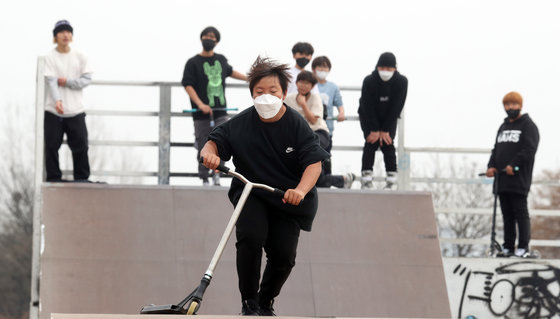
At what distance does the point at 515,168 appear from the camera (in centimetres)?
1105

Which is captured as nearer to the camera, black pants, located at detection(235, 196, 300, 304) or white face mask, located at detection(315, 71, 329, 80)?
black pants, located at detection(235, 196, 300, 304)

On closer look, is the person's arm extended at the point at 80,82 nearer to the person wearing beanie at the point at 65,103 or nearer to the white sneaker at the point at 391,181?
the person wearing beanie at the point at 65,103

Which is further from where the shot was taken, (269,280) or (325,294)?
(325,294)

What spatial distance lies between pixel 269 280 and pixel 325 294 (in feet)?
9.12

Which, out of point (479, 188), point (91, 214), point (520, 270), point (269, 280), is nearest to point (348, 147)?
point (520, 270)

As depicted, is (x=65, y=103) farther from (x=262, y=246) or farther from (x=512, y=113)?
(x=512, y=113)

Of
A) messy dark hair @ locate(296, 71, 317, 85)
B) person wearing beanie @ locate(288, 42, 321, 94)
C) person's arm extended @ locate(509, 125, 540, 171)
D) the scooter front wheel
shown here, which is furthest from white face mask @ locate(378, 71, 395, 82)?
the scooter front wheel

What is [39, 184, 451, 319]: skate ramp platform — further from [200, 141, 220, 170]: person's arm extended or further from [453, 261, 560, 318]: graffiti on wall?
[200, 141, 220, 170]: person's arm extended

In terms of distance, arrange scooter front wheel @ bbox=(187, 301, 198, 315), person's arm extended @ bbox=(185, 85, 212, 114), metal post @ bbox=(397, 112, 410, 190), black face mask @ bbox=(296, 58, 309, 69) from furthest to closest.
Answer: metal post @ bbox=(397, 112, 410, 190), black face mask @ bbox=(296, 58, 309, 69), person's arm extended @ bbox=(185, 85, 212, 114), scooter front wheel @ bbox=(187, 301, 198, 315)

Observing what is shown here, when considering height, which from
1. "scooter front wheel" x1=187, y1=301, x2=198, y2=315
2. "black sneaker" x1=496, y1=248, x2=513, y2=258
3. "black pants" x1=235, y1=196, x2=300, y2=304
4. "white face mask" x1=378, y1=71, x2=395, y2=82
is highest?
"white face mask" x1=378, y1=71, x2=395, y2=82

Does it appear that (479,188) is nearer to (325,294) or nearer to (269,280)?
(325,294)

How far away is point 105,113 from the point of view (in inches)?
448

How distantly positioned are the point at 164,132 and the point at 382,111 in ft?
8.41

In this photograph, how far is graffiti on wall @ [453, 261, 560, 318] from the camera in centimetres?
1103
